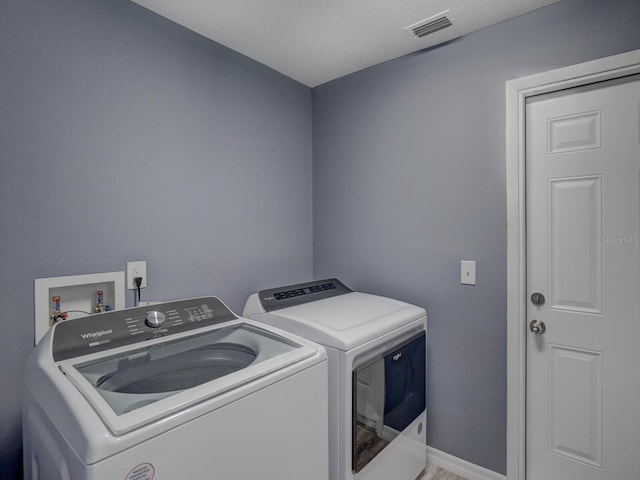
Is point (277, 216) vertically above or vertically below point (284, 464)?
above

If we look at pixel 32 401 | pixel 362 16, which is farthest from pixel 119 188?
pixel 362 16

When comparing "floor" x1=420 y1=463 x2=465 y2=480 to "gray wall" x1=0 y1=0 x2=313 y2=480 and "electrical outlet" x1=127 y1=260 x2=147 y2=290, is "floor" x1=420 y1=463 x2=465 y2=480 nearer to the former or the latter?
"gray wall" x1=0 y1=0 x2=313 y2=480

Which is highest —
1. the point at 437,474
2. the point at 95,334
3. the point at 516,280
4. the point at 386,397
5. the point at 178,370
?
the point at 516,280

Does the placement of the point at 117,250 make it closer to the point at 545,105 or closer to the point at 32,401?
the point at 32,401

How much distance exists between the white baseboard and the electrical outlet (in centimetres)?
186

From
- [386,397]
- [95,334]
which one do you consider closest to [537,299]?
[386,397]

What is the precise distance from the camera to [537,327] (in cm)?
168

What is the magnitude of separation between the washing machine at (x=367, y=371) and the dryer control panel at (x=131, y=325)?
312 millimetres

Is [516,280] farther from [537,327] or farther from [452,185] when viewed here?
[452,185]

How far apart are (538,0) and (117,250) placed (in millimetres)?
2240

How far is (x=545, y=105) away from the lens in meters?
1.64

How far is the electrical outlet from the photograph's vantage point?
5.11ft

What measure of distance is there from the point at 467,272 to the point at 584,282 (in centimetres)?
51

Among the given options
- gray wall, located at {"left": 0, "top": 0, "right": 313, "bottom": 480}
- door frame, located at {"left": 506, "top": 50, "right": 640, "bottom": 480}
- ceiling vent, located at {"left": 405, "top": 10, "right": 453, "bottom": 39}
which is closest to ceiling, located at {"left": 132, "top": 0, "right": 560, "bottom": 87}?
ceiling vent, located at {"left": 405, "top": 10, "right": 453, "bottom": 39}
